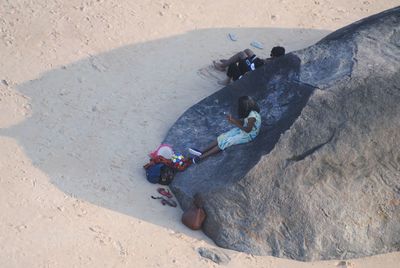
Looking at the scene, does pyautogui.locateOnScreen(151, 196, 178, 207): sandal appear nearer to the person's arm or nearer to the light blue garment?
the light blue garment

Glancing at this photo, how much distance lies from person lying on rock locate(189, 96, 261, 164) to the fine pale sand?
0.90 m

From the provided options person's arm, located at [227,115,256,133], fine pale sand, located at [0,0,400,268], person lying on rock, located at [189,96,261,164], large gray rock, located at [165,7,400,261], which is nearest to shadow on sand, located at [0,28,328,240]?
fine pale sand, located at [0,0,400,268]

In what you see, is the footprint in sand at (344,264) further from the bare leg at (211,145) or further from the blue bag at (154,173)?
the blue bag at (154,173)

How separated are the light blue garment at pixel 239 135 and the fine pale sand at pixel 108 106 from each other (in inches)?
37.5

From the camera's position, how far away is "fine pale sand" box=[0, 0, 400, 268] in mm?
7008

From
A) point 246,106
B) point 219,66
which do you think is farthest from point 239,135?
point 219,66

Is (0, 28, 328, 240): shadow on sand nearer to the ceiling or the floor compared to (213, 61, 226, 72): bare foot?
nearer to the floor

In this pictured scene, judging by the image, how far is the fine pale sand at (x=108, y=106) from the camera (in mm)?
7008

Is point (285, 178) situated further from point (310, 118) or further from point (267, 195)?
point (310, 118)

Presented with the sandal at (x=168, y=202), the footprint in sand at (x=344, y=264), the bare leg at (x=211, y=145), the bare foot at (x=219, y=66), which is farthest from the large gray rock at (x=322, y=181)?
the bare foot at (x=219, y=66)

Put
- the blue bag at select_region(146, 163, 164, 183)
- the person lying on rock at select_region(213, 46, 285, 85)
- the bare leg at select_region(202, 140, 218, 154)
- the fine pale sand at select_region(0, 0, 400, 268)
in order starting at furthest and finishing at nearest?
1. the person lying on rock at select_region(213, 46, 285, 85)
2. the bare leg at select_region(202, 140, 218, 154)
3. the blue bag at select_region(146, 163, 164, 183)
4. the fine pale sand at select_region(0, 0, 400, 268)

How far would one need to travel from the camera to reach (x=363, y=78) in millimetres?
7324

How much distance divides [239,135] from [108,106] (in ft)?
6.41

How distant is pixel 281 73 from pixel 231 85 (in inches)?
29.7
